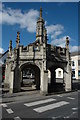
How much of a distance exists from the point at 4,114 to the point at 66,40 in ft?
45.5

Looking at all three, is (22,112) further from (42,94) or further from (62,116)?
(42,94)

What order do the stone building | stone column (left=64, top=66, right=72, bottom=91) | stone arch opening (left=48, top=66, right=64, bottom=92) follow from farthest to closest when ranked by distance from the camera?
stone arch opening (left=48, top=66, right=64, bottom=92) < stone column (left=64, top=66, right=72, bottom=91) < the stone building

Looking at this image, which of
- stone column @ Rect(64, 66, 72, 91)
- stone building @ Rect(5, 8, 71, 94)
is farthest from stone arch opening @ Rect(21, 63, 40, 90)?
stone column @ Rect(64, 66, 72, 91)

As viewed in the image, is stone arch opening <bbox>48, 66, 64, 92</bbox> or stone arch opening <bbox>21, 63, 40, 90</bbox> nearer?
stone arch opening <bbox>48, 66, 64, 92</bbox>

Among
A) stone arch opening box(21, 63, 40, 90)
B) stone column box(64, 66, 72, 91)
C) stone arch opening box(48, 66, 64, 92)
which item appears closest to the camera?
stone column box(64, 66, 72, 91)

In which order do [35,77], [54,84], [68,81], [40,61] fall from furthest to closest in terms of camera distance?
[54,84], [35,77], [68,81], [40,61]

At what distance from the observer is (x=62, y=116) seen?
9.23 metres

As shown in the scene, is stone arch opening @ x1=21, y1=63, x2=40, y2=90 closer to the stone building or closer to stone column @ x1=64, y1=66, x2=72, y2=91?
the stone building

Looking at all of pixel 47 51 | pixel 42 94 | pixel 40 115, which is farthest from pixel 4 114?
pixel 47 51

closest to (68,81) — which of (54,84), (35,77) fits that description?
(54,84)

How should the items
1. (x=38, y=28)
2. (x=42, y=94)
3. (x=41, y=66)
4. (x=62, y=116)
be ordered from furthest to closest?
(x=38, y=28), (x=41, y=66), (x=42, y=94), (x=62, y=116)

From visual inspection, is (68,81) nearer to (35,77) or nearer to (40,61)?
(40,61)

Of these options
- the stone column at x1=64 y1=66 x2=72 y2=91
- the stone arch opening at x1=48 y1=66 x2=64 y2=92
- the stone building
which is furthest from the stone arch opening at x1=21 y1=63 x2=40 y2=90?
the stone column at x1=64 y1=66 x2=72 y2=91

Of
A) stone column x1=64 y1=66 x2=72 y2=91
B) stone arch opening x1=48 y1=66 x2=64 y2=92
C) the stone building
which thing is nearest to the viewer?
the stone building
